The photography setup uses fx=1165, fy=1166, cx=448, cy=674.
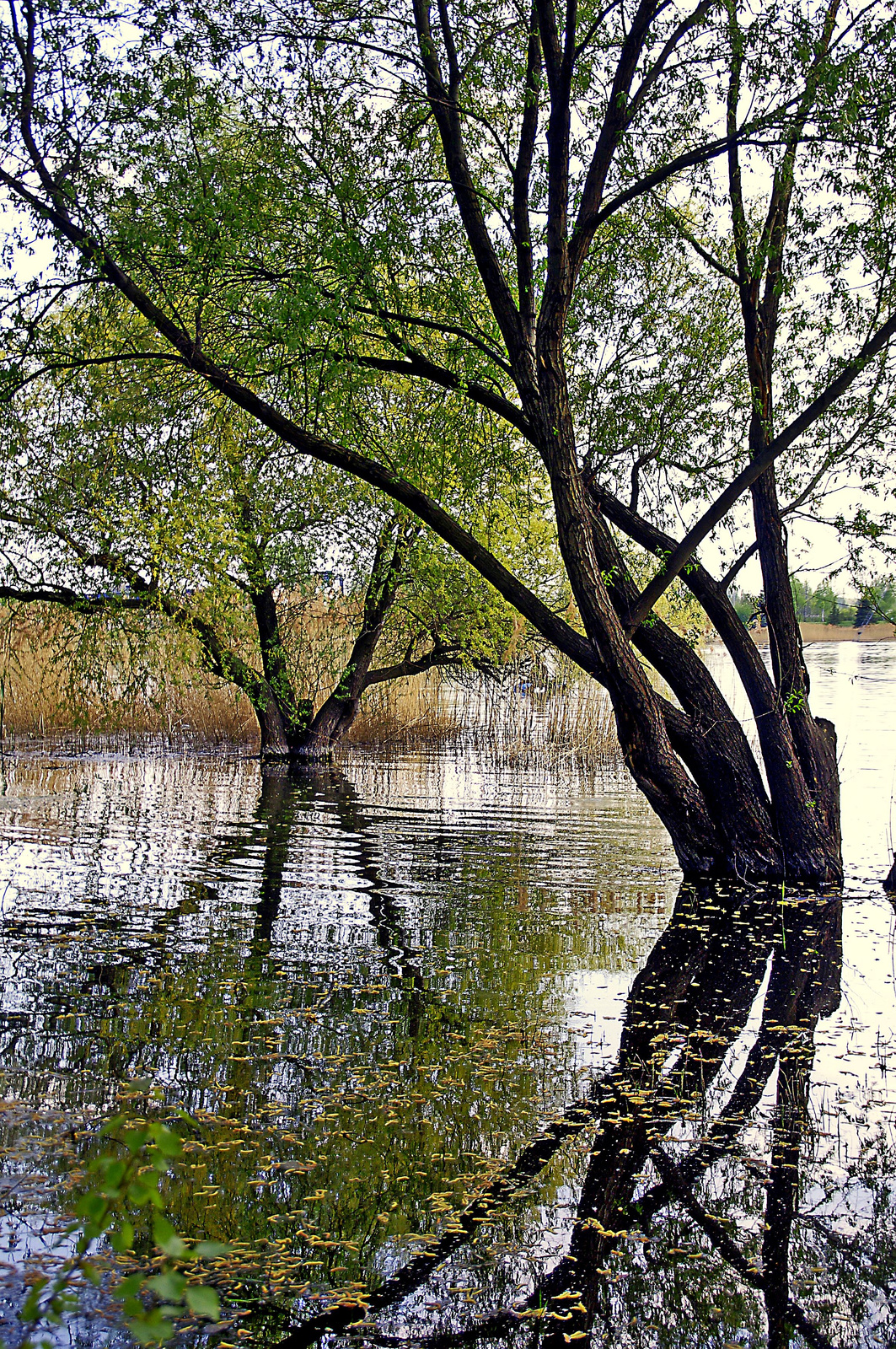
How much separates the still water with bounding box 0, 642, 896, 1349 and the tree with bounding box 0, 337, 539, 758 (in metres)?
4.24

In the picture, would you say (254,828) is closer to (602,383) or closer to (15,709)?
(602,383)

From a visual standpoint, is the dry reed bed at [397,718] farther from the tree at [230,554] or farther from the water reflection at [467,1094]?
the water reflection at [467,1094]

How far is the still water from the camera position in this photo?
11.5 feet

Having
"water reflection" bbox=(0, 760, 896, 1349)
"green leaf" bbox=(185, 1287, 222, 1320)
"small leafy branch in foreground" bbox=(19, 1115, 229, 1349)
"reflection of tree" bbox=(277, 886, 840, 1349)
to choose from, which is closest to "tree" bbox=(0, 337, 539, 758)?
"water reflection" bbox=(0, 760, 896, 1349)

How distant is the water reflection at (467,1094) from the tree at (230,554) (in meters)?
4.86

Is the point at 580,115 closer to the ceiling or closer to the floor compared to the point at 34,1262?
closer to the ceiling

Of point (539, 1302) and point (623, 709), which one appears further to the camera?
point (623, 709)

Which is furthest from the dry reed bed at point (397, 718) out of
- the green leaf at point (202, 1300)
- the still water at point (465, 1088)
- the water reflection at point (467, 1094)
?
the green leaf at point (202, 1300)

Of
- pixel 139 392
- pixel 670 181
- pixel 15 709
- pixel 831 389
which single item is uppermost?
pixel 670 181

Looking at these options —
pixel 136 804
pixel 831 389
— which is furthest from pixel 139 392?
pixel 831 389

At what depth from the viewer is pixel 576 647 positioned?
10562 mm

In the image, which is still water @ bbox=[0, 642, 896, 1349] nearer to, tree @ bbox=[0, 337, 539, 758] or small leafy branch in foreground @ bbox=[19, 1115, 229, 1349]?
small leafy branch in foreground @ bbox=[19, 1115, 229, 1349]

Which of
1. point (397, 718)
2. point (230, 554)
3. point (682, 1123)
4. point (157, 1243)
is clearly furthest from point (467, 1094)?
point (397, 718)

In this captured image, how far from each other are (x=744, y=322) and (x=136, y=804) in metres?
8.94
